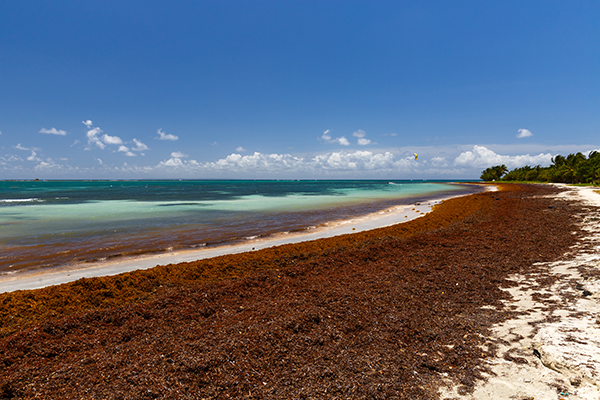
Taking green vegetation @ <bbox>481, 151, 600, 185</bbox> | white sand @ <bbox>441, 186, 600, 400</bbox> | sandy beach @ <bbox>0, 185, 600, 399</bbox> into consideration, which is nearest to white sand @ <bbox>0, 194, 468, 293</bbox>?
sandy beach @ <bbox>0, 185, 600, 399</bbox>

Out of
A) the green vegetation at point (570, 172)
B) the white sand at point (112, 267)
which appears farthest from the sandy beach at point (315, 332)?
the green vegetation at point (570, 172)

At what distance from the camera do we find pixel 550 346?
3.95 m

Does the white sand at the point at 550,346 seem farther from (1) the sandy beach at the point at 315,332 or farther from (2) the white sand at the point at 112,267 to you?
(2) the white sand at the point at 112,267

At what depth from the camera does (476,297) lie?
622 centimetres

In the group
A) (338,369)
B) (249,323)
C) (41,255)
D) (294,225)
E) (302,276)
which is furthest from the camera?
(294,225)

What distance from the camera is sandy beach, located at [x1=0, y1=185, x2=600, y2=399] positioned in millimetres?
3496

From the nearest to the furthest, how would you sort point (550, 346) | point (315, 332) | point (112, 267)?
point (550, 346) < point (315, 332) < point (112, 267)

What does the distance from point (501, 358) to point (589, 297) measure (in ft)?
11.5

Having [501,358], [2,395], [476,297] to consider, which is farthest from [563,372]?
[2,395]

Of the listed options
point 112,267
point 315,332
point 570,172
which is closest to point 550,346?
point 315,332

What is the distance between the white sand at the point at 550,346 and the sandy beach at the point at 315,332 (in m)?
0.02

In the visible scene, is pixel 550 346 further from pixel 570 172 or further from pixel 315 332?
pixel 570 172

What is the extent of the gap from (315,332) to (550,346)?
3.55 meters

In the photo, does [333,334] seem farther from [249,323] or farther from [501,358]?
[501,358]
